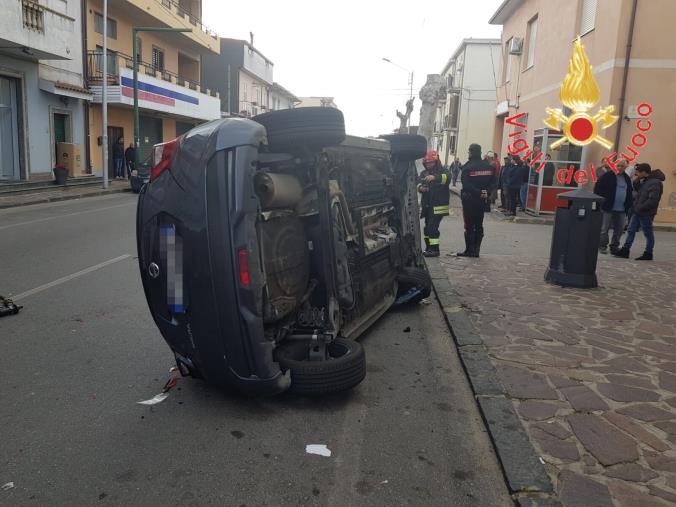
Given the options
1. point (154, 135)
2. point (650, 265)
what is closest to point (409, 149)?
point (650, 265)

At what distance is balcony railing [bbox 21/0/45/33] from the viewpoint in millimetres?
17734

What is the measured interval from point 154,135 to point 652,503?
33.1m

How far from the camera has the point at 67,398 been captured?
12.3ft

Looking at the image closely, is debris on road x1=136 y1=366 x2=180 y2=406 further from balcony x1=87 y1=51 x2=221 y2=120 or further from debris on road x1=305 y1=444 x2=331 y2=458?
balcony x1=87 y1=51 x2=221 y2=120

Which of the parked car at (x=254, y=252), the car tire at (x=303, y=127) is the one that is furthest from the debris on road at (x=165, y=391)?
the car tire at (x=303, y=127)

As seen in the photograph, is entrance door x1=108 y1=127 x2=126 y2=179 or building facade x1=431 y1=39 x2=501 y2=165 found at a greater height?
building facade x1=431 y1=39 x2=501 y2=165

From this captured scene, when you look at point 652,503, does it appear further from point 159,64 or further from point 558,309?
point 159,64

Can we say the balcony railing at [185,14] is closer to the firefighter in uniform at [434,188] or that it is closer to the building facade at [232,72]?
the building facade at [232,72]

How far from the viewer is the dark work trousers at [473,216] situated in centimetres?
937

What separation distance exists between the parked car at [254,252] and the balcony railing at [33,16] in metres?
17.6

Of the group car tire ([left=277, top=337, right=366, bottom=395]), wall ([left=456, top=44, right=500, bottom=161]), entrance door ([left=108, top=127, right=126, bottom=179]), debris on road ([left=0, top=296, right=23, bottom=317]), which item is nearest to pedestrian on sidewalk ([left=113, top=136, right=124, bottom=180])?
entrance door ([left=108, top=127, right=126, bottom=179])

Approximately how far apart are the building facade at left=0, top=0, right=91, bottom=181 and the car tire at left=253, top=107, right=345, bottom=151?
665 inches

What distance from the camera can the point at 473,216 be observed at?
31.2 feet

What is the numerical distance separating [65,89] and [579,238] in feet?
67.1
